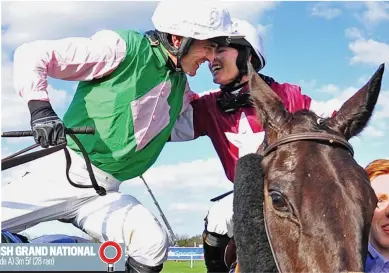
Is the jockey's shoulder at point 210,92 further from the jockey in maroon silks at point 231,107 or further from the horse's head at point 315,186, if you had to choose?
the horse's head at point 315,186

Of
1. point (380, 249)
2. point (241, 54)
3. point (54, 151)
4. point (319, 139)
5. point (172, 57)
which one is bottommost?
point (380, 249)

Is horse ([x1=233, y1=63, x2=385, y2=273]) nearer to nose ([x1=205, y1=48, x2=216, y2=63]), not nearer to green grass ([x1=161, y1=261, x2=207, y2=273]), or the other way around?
nose ([x1=205, y1=48, x2=216, y2=63])

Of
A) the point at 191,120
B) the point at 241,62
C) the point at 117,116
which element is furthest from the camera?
the point at 191,120

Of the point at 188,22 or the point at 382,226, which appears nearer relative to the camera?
the point at 382,226

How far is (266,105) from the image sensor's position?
308 cm

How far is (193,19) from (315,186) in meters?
2.13

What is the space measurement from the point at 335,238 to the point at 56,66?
2398 millimetres

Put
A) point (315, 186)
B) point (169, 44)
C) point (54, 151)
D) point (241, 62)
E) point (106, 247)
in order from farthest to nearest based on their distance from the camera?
1. point (241, 62)
2. point (169, 44)
3. point (106, 247)
4. point (54, 151)
5. point (315, 186)

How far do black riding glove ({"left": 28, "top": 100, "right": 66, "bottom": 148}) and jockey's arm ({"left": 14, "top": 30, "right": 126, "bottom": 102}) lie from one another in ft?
0.31

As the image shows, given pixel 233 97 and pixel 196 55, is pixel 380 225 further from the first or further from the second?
pixel 196 55

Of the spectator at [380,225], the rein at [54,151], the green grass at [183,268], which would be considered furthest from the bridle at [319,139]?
the green grass at [183,268]

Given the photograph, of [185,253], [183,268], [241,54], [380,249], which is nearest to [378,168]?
[380,249]

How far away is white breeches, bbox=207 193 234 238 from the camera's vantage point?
4074mm

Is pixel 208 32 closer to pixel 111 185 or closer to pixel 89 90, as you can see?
pixel 89 90
